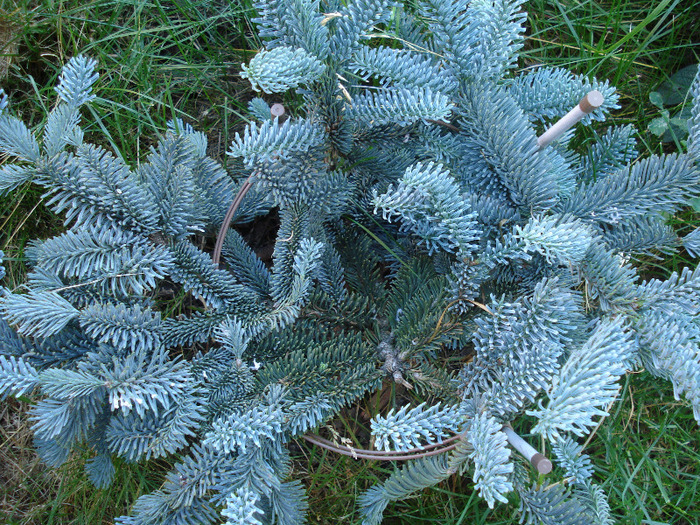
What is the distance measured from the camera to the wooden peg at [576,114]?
748 millimetres

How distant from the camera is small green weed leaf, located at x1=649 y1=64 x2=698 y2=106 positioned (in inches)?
58.6

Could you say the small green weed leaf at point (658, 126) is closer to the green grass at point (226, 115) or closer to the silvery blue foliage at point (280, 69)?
the green grass at point (226, 115)

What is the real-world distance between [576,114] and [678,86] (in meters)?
0.99

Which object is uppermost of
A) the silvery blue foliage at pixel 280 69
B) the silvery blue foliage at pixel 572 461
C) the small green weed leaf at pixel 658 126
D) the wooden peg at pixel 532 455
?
the silvery blue foliage at pixel 280 69

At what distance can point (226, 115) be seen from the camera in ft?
4.65

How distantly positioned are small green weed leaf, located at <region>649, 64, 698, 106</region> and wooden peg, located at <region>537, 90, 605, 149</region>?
928mm

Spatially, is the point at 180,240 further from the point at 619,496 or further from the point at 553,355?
the point at 619,496

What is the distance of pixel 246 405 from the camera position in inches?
33.5

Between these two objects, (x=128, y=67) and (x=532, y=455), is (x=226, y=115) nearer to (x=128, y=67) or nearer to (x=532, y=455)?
(x=128, y=67)

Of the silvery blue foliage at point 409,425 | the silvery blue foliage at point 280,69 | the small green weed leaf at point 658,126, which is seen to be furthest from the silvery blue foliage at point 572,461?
the small green weed leaf at point 658,126

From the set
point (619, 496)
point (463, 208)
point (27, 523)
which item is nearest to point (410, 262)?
point (463, 208)

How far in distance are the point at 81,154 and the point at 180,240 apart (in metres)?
0.20

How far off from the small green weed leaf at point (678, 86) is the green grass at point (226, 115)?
0.14ft

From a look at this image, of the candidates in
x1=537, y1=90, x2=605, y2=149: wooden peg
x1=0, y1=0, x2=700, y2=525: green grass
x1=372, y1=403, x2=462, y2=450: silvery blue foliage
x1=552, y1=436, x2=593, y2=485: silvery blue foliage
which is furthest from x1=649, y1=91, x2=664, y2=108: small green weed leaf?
x1=372, y1=403, x2=462, y2=450: silvery blue foliage
